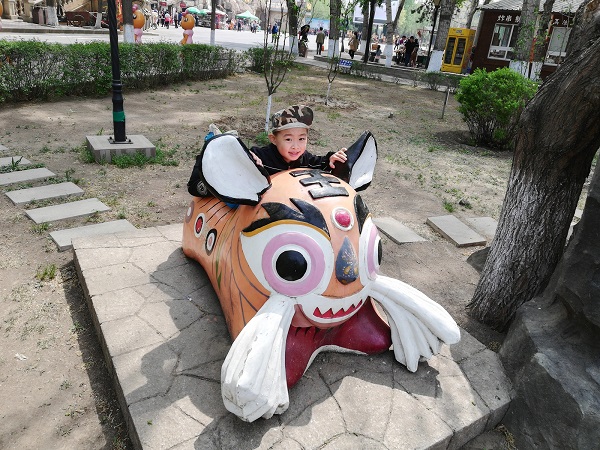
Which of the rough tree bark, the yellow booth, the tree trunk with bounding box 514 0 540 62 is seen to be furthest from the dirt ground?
the yellow booth

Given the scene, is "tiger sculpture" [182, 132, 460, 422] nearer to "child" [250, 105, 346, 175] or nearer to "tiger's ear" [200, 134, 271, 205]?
"tiger's ear" [200, 134, 271, 205]

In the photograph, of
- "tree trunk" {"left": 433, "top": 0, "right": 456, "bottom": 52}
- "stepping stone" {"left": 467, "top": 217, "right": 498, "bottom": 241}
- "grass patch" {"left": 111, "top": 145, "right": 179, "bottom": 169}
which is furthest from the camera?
"tree trunk" {"left": 433, "top": 0, "right": 456, "bottom": 52}

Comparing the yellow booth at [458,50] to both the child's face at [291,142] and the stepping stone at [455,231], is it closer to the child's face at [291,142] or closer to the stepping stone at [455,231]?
the stepping stone at [455,231]

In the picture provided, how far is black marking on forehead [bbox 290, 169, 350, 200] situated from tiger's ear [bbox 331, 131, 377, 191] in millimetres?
342

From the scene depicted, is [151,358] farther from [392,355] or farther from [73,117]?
[73,117]

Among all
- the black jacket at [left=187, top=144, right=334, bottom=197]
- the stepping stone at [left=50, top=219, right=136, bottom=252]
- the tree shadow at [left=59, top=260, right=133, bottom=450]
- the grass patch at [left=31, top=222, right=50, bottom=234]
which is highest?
the black jacket at [left=187, top=144, right=334, bottom=197]

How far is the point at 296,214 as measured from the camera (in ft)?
9.03

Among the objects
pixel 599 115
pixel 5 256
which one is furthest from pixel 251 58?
pixel 599 115

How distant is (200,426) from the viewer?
2598 millimetres

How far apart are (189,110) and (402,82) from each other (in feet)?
39.4

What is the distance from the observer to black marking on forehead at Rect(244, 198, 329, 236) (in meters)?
2.73

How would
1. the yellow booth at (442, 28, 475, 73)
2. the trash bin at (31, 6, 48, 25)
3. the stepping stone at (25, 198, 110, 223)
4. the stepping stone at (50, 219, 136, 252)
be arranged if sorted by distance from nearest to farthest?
the stepping stone at (50, 219, 136, 252)
the stepping stone at (25, 198, 110, 223)
the yellow booth at (442, 28, 475, 73)
the trash bin at (31, 6, 48, 25)

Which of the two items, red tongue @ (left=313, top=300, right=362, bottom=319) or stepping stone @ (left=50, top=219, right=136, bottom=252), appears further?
stepping stone @ (left=50, top=219, right=136, bottom=252)

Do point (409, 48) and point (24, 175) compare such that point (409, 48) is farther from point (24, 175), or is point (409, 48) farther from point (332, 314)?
point (332, 314)
